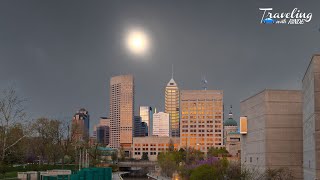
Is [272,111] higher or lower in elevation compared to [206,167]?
higher

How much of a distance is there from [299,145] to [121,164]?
137 m

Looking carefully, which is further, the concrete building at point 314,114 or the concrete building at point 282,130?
the concrete building at point 282,130

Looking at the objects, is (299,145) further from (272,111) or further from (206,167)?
(206,167)

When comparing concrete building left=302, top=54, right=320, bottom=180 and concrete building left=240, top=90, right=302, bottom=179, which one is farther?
concrete building left=240, top=90, right=302, bottom=179

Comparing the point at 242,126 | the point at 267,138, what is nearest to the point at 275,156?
the point at 267,138

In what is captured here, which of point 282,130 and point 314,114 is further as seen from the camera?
point 282,130

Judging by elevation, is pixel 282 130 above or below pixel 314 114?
below

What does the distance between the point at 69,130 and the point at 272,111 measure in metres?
70.9

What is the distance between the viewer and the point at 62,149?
340ft

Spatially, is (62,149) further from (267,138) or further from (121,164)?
(121,164)

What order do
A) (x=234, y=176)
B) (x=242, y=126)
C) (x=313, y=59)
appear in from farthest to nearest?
(x=242, y=126)
(x=234, y=176)
(x=313, y=59)

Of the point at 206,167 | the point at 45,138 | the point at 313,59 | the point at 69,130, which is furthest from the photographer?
the point at 69,130

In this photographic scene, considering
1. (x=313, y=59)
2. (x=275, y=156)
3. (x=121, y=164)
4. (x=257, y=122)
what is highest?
(x=313, y=59)

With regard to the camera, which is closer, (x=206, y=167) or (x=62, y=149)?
(x=206, y=167)
